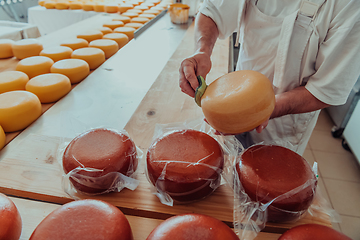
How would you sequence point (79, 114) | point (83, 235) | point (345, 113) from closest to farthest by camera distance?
1. point (83, 235)
2. point (79, 114)
3. point (345, 113)

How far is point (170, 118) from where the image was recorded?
1.21 meters

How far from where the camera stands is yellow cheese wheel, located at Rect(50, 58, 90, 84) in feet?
5.41

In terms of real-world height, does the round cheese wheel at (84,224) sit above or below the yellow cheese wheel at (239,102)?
below

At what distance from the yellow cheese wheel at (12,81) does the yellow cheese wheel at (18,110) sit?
0.22 m

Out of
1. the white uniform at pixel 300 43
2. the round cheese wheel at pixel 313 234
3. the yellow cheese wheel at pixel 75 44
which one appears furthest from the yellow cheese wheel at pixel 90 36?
the round cheese wheel at pixel 313 234

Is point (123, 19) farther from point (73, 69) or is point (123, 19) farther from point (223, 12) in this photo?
point (223, 12)

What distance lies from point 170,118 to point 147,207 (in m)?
0.57

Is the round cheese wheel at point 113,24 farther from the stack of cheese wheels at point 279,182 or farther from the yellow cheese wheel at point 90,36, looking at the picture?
the stack of cheese wheels at point 279,182

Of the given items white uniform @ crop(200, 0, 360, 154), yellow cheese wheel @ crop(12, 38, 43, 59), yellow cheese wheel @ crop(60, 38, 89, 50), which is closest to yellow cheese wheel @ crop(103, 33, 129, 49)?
yellow cheese wheel @ crop(60, 38, 89, 50)

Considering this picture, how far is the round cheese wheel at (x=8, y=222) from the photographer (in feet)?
1.77

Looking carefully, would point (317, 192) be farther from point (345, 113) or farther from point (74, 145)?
point (345, 113)

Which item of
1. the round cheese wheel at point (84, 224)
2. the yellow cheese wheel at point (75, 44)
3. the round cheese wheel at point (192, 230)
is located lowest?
the yellow cheese wheel at point (75, 44)

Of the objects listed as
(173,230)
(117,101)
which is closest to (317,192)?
(173,230)

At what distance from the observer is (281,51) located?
3.19ft
